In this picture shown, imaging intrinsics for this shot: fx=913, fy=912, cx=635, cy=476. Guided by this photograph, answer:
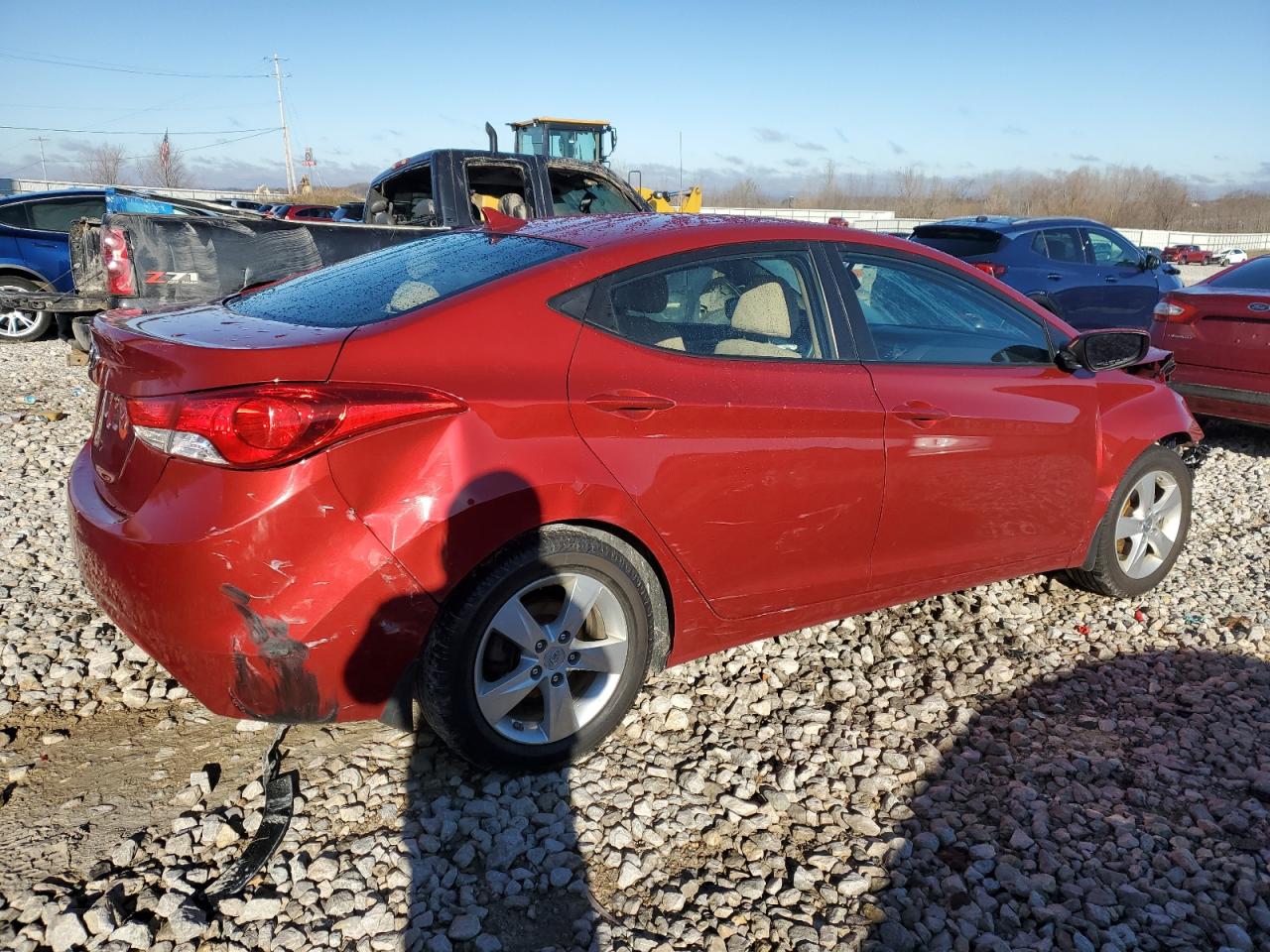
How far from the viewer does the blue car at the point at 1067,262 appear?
9.80m

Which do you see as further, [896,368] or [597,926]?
[896,368]

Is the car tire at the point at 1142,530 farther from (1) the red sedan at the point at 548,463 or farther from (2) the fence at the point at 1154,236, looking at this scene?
(2) the fence at the point at 1154,236

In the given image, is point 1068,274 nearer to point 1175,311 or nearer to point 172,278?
point 1175,311

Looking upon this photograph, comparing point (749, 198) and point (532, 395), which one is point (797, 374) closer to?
point (532, 395)

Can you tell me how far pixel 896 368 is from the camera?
3289 mm

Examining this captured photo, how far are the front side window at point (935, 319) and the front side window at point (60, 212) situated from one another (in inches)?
427

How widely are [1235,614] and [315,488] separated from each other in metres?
4.08

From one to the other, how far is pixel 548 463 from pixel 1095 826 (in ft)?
6.27

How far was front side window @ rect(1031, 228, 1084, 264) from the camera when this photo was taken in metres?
9.93

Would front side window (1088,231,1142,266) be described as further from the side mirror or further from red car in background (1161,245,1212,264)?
red car in background (1161,245,1212,264)

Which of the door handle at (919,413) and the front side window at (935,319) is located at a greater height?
the front side window at (935,319)

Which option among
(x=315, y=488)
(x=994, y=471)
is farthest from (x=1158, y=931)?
(x=315, y=488)

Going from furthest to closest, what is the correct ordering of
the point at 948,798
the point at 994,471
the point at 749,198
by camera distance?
1. the point at 749,198
2. the point at 994,471
3. the point at 948,798

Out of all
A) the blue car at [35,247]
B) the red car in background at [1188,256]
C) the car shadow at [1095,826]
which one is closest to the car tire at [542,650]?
the car shadow at [1095,826]
